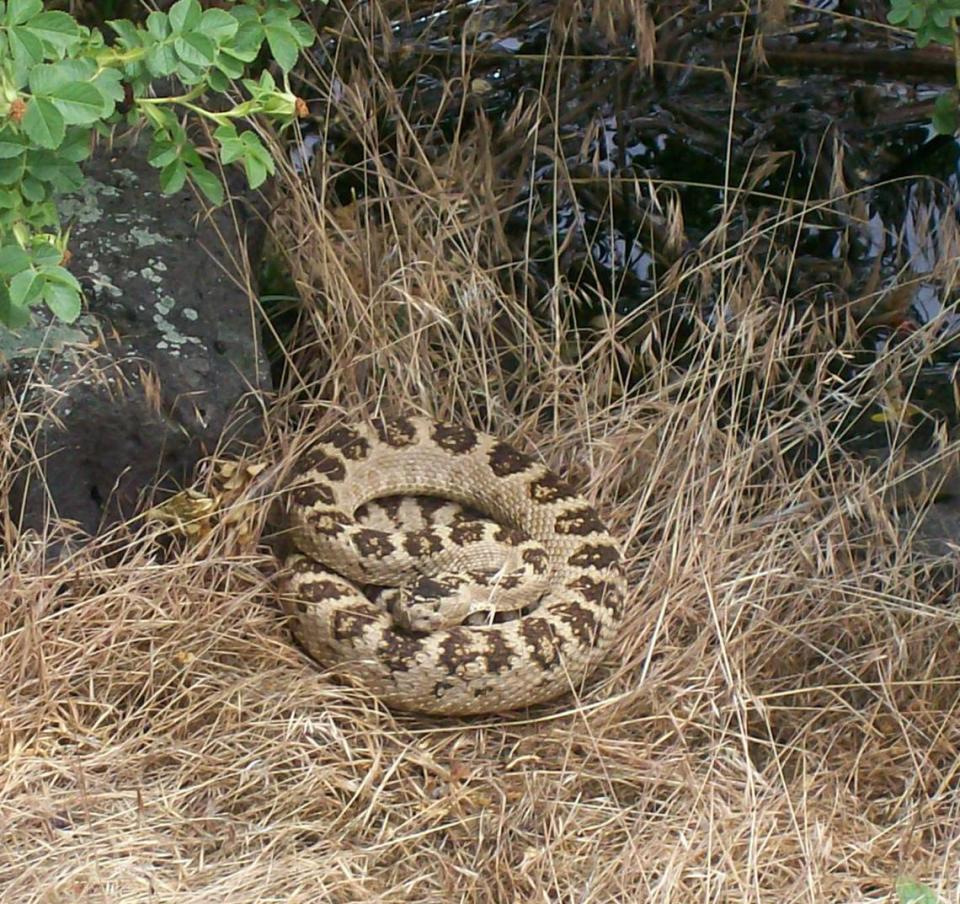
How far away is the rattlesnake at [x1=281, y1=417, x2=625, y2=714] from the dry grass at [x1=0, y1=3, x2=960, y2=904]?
96 mm

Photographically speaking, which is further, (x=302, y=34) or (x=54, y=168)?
(x=302, y=34)

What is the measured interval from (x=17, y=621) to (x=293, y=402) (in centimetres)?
111

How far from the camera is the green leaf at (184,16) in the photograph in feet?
10.6

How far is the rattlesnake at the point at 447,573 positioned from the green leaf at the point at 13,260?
4.06 ft

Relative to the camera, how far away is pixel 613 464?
4.47 metres

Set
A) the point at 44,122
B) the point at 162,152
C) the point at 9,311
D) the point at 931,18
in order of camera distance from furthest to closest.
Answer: the point at 931,18
the point at 162,152
the point at 9,311
the point at 44,122

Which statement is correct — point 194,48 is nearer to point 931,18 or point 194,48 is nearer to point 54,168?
point 54,168

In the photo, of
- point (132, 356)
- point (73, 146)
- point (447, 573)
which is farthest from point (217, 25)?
point (447, 573)

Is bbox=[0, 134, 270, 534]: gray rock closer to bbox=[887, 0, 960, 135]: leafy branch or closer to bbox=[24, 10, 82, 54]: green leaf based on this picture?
bbox=[24, 10, 82, 54]: green leaf

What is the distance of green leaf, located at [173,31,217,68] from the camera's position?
3207 mm

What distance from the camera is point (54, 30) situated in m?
3.01

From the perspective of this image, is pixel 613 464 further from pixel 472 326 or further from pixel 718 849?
pixel 718 849

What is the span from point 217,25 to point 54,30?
39 cm

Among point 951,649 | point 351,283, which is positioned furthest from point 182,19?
point 951,649
